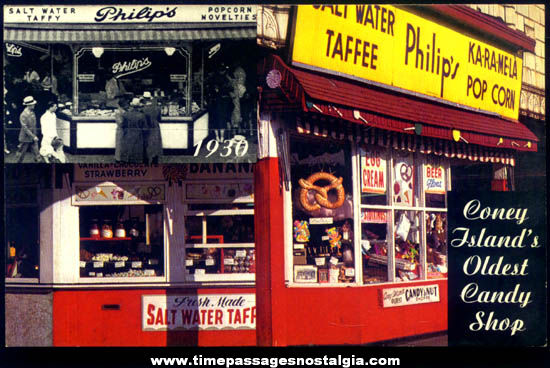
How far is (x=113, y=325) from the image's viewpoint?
10406 mm

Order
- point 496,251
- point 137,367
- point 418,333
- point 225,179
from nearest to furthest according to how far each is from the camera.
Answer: point 496,251 < point 137,367 < point 225,179 < point 418,333

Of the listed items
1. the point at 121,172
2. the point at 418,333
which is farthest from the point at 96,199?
the point at 418,333

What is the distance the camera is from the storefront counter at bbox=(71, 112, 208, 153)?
385 inches

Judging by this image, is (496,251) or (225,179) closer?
(496,251)

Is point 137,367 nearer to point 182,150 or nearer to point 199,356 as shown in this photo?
point 199,356

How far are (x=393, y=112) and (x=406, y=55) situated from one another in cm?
102

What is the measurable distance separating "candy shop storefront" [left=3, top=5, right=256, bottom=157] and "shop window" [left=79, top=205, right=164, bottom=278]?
46.5 inches

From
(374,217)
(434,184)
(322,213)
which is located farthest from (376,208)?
(434,184)

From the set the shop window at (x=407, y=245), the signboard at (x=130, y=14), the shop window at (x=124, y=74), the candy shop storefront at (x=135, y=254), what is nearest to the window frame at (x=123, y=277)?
the candy shop storefront at (x=135, y=254)

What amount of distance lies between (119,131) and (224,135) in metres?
1.38

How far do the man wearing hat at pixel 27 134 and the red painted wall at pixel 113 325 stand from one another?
2.03 m

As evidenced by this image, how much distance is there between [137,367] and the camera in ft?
32.9

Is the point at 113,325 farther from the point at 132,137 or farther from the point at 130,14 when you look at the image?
the point at 130,14

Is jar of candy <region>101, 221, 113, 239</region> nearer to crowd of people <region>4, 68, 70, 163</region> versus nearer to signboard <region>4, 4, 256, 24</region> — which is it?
crowd of people <region>4, 68, 70, 163</region>
